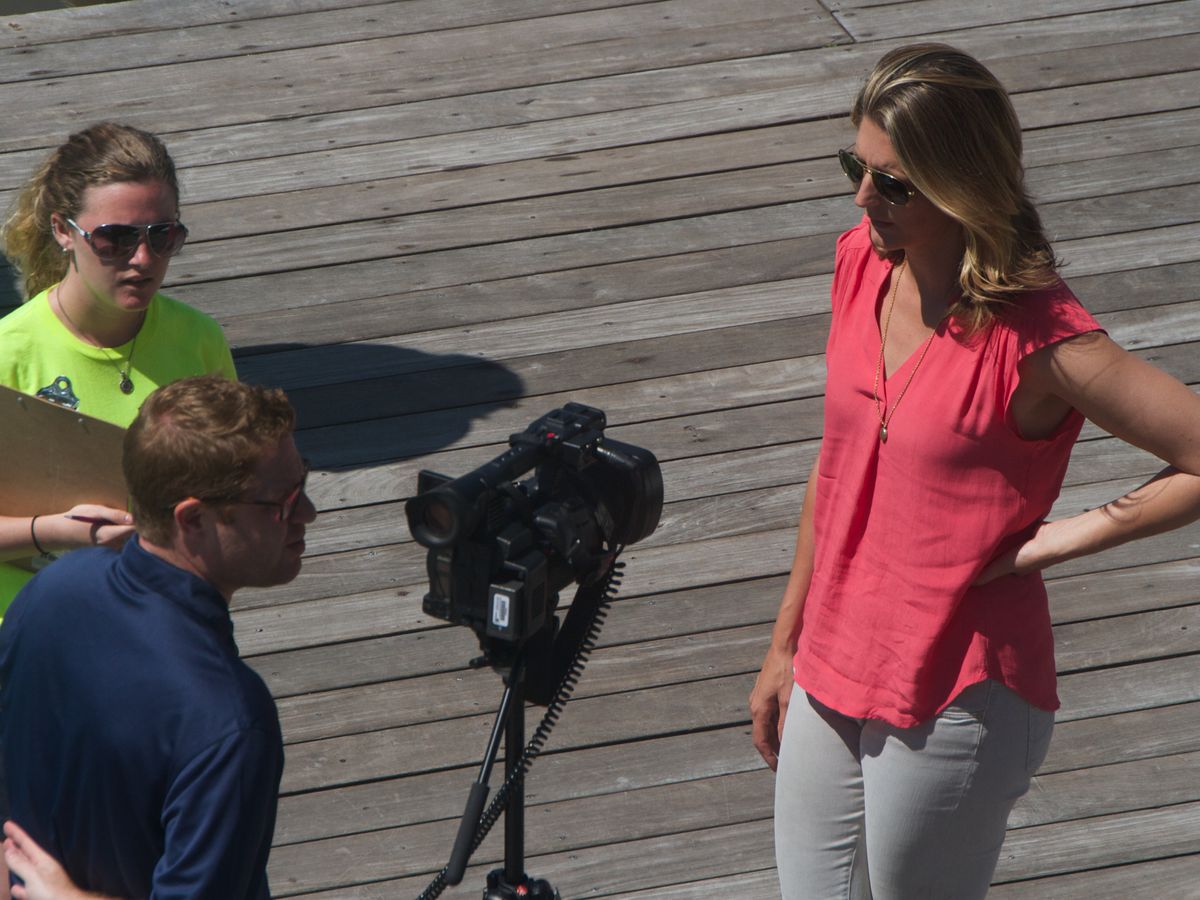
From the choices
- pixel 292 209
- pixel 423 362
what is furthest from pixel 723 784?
pixel 292 209

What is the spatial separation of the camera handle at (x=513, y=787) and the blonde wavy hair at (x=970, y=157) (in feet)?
2.04

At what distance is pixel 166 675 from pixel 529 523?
20.0 inches

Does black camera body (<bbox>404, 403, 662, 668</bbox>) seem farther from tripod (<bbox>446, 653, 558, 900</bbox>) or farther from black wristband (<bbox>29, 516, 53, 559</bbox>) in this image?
black wristband (<bbox>29, 516, 53, 559</bbox>)

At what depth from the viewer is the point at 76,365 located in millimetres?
2461

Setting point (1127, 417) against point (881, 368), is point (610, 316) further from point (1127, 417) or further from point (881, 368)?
point (1127, 417)

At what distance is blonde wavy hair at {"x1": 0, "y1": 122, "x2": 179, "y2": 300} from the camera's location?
2482 mm

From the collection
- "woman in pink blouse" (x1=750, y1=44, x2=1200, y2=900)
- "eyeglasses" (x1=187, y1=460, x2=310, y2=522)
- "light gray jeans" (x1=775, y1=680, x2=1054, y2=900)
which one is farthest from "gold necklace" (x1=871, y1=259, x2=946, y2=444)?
"eyeglasses" (x1=187, y1=460, x2=310, y2=522)

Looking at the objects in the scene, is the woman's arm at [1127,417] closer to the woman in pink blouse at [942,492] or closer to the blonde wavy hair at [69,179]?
the woman in pink blouse at [942,492]

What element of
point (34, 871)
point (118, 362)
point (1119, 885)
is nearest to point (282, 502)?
point (34, 871)

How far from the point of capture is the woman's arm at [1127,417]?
1933mm

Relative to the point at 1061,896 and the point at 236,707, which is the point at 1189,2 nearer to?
the point at 1061,896

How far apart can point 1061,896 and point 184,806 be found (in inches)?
78.4

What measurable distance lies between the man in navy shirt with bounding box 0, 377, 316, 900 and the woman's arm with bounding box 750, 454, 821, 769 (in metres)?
0.85

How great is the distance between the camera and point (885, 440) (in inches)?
82.2
